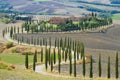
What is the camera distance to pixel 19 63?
11562 centimetres

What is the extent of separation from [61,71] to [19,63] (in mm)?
16675

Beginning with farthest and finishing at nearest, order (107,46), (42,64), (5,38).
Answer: (5,38)
(107,46)
(42,64)

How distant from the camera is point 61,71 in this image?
104 m

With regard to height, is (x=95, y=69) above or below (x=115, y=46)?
above

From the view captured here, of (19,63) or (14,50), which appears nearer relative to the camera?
(19,63)

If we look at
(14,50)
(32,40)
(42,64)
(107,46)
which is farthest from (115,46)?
(42,64)

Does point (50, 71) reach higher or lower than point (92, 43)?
higher

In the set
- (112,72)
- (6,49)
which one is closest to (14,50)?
(6,49)

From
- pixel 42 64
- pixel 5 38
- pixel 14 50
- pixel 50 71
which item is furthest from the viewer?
pixel 5 38

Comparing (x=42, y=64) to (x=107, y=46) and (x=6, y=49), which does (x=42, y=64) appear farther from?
(x=107, y=46)

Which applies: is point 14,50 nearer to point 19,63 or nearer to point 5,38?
point 19,63

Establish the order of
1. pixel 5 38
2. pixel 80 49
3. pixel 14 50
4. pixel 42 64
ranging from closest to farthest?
1. pixel 42 64
2. pixel 80 49
3. pixel 14 50
4. pixel 5 38

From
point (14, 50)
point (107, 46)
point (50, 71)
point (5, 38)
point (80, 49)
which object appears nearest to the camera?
point (50, 71)

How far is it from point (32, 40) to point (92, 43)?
1069 inches
